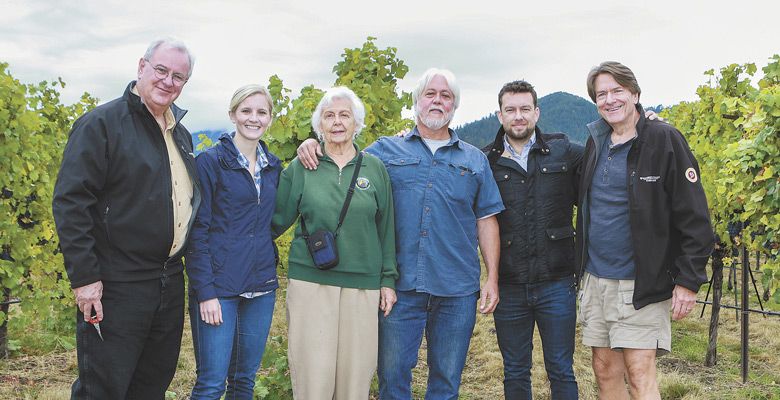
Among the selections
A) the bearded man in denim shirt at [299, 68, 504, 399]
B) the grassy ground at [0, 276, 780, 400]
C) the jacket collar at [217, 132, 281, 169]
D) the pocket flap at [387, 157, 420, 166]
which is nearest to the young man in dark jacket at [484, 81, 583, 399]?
the bearded man in denim shirt at [299, 68, 504, 399]

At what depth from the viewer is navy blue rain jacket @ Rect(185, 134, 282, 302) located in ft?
9.92

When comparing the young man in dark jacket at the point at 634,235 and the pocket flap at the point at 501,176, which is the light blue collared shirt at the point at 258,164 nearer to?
the pocket flap at the point at 501,176

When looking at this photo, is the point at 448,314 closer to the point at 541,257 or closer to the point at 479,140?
the point at 541,257

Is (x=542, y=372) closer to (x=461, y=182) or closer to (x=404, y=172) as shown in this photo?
(x=461, y=182)

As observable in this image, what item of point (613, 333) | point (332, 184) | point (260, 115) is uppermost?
point (260, 115)

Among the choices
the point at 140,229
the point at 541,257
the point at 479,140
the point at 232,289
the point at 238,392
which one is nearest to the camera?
the point at 140,229

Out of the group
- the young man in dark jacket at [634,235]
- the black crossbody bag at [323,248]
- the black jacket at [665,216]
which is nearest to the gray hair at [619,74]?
the young man in dark jacket at [634,235]

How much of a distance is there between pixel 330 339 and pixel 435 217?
0.85 meters

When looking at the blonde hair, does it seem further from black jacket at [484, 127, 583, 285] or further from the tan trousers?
black jacket at [484, 127, 583, 285]

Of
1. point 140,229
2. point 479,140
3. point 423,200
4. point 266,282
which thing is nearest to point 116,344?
point 140,229

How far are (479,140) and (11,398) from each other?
9876 cm

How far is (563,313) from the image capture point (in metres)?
3.74

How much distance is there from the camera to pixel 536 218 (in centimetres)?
371

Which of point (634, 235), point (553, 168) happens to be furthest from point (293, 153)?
point (634, 235)
